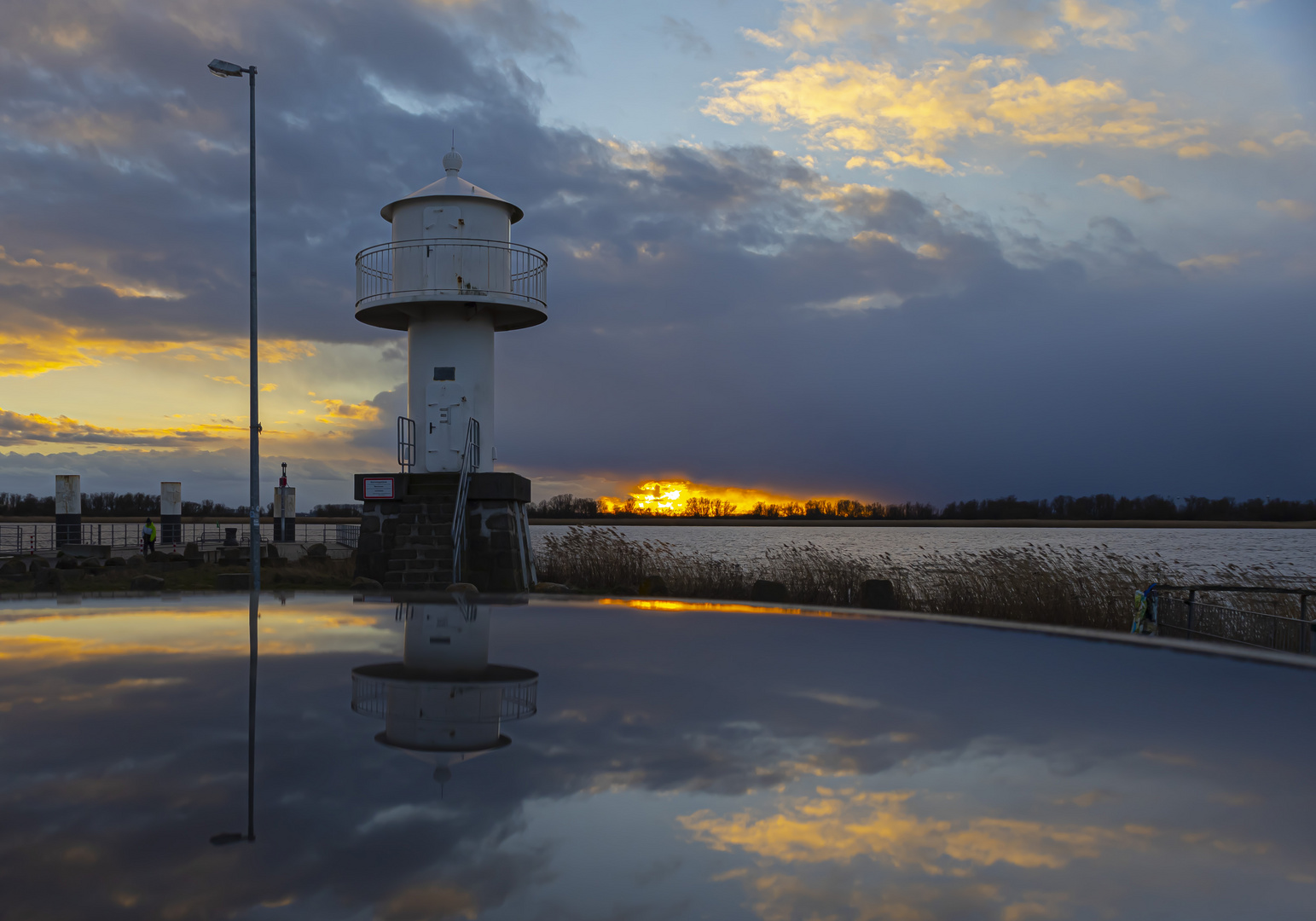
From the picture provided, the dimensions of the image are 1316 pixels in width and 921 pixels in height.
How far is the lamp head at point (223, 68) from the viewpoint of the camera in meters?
15.8

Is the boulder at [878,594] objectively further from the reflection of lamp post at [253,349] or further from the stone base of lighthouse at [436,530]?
the reflection of lamp post at [253,349]

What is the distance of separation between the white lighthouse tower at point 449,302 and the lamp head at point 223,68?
4605 mm

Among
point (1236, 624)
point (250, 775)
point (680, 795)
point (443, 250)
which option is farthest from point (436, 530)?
point (680, 795)

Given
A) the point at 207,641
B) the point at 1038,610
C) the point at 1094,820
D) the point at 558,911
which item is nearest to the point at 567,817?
the point at 558,911

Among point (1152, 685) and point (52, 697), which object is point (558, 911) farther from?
point (1152, 685)

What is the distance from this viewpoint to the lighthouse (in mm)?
19203

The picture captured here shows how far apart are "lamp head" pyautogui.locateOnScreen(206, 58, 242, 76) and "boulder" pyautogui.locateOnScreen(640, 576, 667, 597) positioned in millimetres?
12059

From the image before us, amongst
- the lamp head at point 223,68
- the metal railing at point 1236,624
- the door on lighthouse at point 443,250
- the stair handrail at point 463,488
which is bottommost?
the metal railing at point 1236,624

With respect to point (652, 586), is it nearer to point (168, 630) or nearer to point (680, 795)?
point (168, 630)

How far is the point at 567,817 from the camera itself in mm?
3377

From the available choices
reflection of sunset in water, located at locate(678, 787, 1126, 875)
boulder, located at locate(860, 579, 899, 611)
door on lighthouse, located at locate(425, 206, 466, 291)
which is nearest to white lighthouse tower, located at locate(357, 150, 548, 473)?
door on lighthouse, located at locate(425, 206, 466, 291)

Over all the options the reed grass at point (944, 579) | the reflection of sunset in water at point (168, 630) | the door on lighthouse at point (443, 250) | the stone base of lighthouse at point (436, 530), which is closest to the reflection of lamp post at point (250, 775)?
the reflection of sunset in water at point (168, 630)

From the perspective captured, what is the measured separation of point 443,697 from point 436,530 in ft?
47.3

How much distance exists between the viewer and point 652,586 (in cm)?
1775
